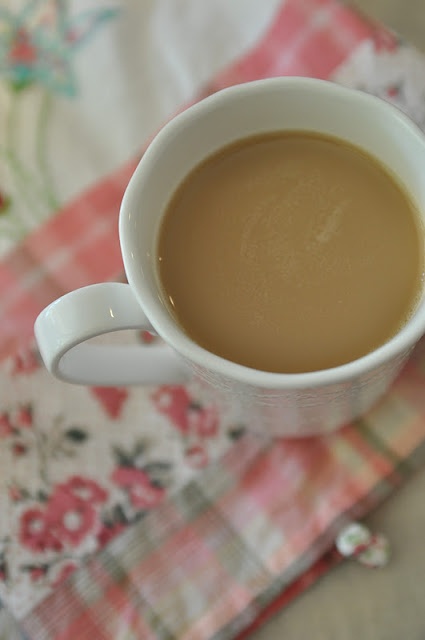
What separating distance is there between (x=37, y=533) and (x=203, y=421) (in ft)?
0.50

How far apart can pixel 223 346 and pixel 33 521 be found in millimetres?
225

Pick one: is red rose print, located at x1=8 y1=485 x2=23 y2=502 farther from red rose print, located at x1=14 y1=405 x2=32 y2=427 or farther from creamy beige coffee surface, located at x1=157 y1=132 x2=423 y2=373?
creamy beige coffee surface, located at x1=157 y1=132 x2=423 y2=373

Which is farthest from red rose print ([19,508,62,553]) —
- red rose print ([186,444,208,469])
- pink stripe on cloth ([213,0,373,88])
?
pink stripe on cloth ([213,0,373,88])

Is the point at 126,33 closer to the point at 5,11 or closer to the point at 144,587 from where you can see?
the point at 5,11

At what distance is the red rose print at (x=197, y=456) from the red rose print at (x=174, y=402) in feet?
0.07

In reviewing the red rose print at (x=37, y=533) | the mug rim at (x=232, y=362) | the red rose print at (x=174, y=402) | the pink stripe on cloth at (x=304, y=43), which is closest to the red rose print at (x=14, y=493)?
the red rose print at (x=37, y=533)

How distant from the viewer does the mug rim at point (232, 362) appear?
0.43 m

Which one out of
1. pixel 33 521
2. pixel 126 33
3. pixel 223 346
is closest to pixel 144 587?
pixel 33 521

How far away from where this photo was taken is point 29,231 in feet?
2.30

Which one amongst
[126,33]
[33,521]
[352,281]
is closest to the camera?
[352,281]

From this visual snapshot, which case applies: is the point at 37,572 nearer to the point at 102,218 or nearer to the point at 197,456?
the point at 197,456

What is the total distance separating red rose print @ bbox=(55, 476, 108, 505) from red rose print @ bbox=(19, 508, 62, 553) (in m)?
0.02

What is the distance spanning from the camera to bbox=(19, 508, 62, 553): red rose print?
610 mm

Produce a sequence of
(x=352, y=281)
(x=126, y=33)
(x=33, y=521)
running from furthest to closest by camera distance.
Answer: (x=126, y=33)
(x=33, y=521)
(x=352, y=281)
